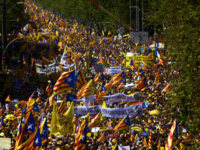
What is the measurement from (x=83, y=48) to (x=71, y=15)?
177ft

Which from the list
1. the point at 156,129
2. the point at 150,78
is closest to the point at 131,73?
the point at 150,78

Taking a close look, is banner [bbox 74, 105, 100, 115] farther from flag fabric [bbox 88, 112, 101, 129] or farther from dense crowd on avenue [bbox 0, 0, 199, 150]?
flag fabric [bbox 88, 112, 101, 129]

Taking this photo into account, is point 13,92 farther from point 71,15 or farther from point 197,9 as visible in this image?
point 71,15

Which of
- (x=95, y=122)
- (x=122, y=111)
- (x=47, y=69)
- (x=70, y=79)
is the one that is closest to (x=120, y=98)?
(x=122, y=111)

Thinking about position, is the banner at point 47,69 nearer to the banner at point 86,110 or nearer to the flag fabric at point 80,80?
the flag fabric at point 80,80

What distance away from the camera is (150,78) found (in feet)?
106

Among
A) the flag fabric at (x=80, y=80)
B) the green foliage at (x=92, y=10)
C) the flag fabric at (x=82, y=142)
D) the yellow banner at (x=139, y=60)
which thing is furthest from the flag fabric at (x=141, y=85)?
the green foliage at (x=92, y=10)

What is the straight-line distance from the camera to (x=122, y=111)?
861 inches

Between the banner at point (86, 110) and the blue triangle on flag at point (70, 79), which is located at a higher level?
the blue triangle on flag at point (70, 79)

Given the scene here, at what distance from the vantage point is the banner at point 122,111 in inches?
856

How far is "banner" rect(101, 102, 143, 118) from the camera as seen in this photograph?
21.7 metres

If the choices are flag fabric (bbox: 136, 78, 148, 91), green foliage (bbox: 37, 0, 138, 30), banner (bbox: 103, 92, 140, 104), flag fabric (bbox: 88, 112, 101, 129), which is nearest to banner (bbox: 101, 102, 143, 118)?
flag fabric (bbox: 88, 112, 101, 129)

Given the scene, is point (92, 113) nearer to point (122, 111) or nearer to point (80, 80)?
point (122, 111)

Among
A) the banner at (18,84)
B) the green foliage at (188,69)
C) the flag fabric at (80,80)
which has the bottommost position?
the banner at (18,84)
